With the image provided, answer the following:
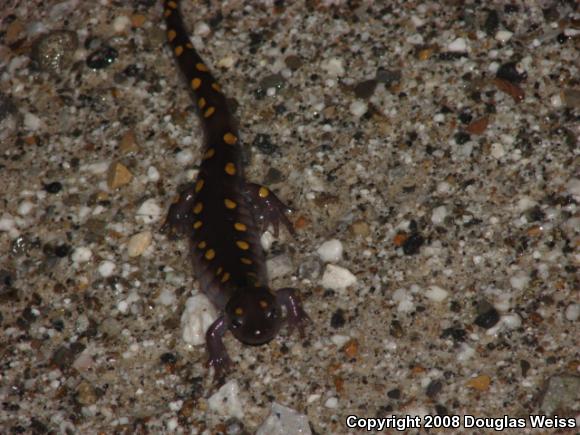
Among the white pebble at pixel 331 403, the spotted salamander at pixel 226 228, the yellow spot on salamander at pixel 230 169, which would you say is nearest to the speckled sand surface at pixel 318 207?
the white pebble at pixel 331 403

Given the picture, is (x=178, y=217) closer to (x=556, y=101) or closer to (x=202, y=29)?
(x=202, y=29)

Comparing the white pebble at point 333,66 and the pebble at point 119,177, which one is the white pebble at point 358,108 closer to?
the white pebble at point 333,66

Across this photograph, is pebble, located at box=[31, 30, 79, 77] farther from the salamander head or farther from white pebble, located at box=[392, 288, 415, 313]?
white pebble, located at box=[392, 288, 415, 313]

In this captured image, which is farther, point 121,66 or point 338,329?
point 121,66

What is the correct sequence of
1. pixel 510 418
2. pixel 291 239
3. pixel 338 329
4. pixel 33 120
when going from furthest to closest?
1. pixel 33 120
2. pixel 291 239
3. pixel 338 329
4. pixel 510 418

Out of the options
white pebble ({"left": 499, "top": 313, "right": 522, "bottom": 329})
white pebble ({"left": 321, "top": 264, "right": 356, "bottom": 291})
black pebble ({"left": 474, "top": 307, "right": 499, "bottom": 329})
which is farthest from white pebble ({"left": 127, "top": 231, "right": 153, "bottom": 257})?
white pebble ({"left": 499, "top": 313, "right": 522, "bottom": 329})

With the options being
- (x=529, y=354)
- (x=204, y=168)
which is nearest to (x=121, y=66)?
(x=204, y=168)

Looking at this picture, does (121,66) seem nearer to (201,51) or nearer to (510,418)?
(201,51)
